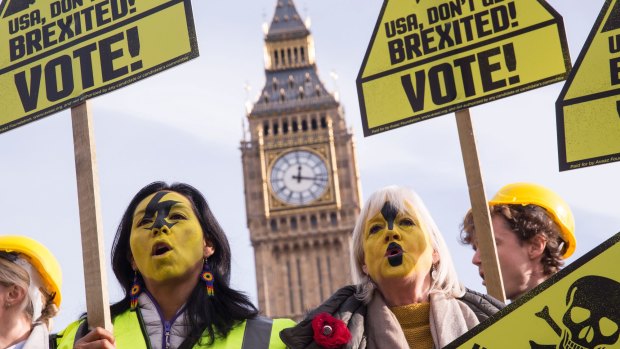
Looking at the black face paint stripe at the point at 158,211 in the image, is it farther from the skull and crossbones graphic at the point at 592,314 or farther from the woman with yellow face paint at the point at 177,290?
the skull and crossbones graphic at the point at 592,314

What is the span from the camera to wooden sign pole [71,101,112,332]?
12.4ft

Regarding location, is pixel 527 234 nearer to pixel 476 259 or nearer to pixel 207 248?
pixel 476 259

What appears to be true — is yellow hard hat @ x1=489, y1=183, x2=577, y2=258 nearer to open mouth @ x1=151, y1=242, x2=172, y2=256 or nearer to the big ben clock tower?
open mouth @ x1=151, y1=242, x2=172, y2=256

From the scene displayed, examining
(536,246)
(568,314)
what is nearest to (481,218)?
(536,246)

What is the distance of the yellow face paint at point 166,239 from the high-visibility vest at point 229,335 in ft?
0.60

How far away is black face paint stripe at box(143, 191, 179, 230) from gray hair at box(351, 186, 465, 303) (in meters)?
0.68

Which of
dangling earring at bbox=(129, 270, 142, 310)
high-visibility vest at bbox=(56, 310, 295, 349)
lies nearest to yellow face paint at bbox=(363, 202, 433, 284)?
high-visibility vest at bbox=(56, 310, 295, 349)

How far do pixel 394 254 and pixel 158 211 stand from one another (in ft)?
2.84

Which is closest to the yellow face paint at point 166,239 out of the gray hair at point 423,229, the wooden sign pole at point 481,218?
the gray hair at point 423,229

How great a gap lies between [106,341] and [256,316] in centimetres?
68

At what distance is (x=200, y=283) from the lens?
4.14 meters

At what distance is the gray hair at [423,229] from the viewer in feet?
13.1

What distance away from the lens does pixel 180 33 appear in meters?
4.07

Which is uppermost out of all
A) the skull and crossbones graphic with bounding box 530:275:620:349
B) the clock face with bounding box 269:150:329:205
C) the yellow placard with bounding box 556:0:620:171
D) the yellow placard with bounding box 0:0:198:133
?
the clock face with bounding box 269:150:329:205
